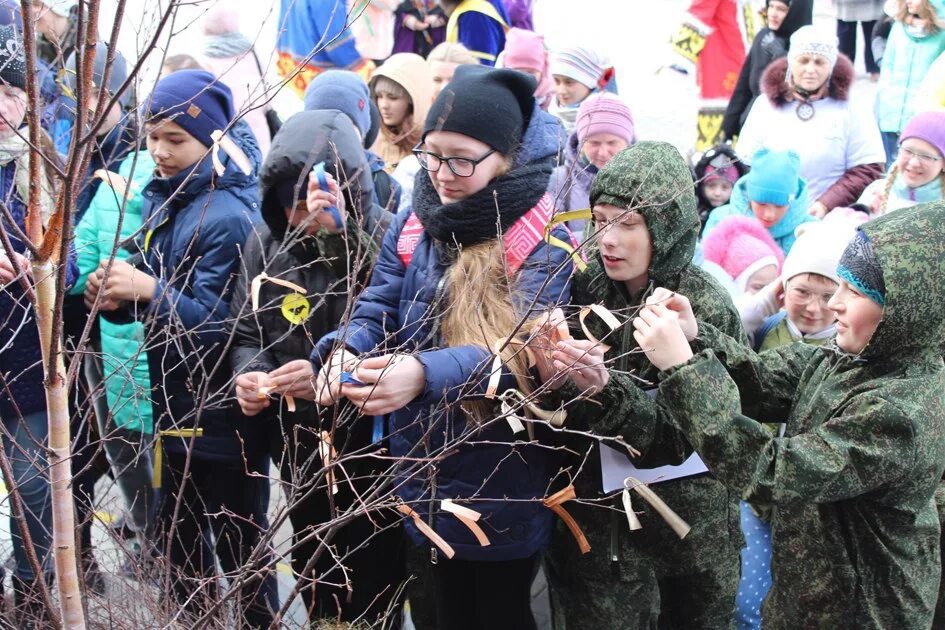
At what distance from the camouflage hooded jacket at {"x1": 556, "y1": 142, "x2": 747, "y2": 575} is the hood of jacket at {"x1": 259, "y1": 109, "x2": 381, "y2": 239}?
870 mm

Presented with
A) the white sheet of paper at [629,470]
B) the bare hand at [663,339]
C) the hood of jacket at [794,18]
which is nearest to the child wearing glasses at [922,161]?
the white sheet of paper at [629,470]

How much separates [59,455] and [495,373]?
982 millimetres

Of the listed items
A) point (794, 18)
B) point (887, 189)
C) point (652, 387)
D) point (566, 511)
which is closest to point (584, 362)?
point (652, 387)

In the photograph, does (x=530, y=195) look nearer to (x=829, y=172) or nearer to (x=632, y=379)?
(x=632, y=379)

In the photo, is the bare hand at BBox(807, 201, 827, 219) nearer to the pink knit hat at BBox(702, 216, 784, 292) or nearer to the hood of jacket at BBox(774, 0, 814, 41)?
the pink knit hat at BBox(702, 216, 784, 292)

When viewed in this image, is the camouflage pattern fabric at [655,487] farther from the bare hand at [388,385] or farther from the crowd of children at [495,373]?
the bare hand at [388,385]

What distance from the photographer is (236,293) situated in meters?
Result: 3.27

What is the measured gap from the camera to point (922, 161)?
4.33 meters

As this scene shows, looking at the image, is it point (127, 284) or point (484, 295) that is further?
point (127, 284)

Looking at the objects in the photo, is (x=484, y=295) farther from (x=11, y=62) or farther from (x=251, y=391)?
(x=11, y=62)

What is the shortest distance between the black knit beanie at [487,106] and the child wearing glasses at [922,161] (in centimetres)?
242

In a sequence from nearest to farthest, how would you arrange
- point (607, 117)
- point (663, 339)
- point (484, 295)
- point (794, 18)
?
point (663, 339), point (484, 295), point (607, 117), point (794, 18)

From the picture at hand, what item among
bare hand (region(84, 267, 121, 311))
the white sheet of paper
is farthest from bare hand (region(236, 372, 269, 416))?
the white sheet of paper

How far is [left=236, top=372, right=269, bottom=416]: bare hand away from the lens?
304 centimetres
